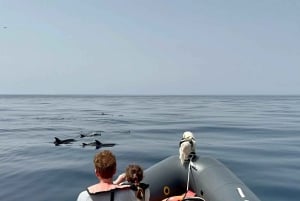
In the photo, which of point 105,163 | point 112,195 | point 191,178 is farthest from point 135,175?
point 191,178

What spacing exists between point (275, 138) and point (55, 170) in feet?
49.1

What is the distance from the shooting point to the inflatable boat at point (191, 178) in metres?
6.75

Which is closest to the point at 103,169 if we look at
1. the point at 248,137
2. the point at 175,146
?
the point at 175,146

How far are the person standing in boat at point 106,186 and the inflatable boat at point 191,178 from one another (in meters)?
2.43

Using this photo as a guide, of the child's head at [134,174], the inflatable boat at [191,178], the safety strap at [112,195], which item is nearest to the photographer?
the safety strap at [112,195]

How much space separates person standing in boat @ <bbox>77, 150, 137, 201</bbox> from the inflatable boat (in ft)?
7.99

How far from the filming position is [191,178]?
728 centimetres

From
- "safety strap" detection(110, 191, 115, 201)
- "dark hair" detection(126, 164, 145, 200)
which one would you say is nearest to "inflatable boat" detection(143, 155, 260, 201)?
"dark hair" detection(126, 164, 145, 200)

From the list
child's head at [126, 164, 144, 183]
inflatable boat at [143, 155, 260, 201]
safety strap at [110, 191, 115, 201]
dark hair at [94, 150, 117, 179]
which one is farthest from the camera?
inflatable boat at [143, 155, 260, 201]

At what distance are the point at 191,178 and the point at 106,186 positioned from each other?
9.95 feet

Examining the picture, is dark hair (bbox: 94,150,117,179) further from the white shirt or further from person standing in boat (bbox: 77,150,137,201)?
the white shirt

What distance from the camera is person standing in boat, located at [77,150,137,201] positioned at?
4430 millimetres

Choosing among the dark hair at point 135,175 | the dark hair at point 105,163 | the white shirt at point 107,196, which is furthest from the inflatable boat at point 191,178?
the dark hair at point 105,163

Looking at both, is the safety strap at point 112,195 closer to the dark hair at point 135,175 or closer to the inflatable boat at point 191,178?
the dark hair at point 135,175
